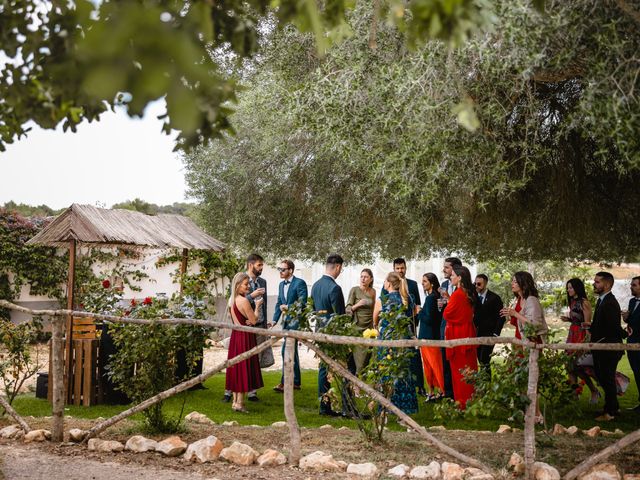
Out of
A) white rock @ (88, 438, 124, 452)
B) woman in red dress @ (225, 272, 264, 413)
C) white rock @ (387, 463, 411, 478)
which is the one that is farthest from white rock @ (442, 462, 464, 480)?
woman in red dress @ (225, 272, 264, 413)

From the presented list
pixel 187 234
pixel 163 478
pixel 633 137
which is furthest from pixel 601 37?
pixel 187 234

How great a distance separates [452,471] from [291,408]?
4.93 feet

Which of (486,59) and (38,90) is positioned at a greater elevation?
(486,59)

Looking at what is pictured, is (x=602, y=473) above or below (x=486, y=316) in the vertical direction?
below

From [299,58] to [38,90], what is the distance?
21.5 feet

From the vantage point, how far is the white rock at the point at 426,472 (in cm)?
590

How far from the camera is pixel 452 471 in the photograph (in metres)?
5.88

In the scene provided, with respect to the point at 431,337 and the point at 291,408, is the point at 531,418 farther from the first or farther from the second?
the point at 431,337

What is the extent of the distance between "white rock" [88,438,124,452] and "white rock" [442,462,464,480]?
3038 millimetres

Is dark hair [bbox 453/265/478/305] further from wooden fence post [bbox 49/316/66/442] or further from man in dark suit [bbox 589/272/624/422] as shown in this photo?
wooden fence post [bbox 49/316/66/442]

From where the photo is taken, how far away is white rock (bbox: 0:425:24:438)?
7496mm

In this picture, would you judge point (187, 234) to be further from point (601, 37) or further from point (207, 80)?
point (207, 80)

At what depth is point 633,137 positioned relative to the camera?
241 inches

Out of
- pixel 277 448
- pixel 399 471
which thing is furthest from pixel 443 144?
pixel 277 448
